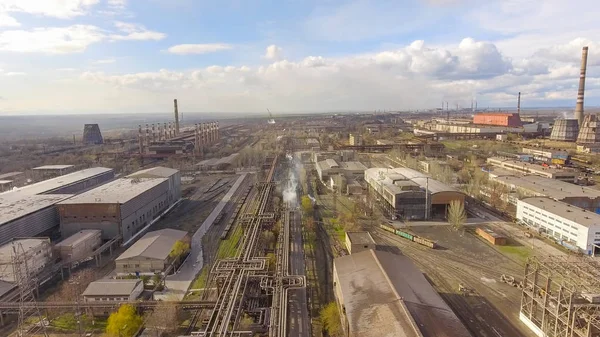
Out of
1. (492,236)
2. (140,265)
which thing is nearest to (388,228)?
(492,236)

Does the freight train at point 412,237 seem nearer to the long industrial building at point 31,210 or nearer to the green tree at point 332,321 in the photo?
the green tree at point 332,321

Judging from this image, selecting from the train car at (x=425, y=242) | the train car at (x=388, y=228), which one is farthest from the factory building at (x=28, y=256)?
the train car at (x=425, y=242)

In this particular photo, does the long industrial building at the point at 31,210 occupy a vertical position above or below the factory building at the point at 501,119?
below

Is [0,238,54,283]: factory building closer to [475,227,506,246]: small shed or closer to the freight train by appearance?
the freight train

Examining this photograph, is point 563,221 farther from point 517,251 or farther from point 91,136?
point 91,136

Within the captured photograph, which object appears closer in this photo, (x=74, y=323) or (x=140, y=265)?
(x=74, y=323)

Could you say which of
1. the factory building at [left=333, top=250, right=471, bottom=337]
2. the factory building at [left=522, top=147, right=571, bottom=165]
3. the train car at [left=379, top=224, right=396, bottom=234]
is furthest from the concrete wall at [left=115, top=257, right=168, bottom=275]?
the factory building at [left=522, top=147, right=571, bottom=165]
